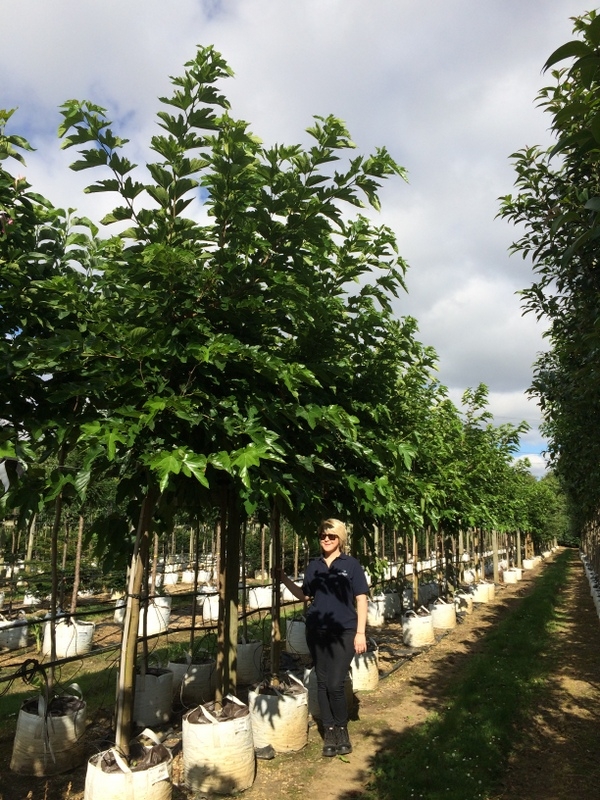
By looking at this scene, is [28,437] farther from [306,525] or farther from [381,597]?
[381,597]

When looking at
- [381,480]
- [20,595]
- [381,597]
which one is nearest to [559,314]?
[381,480]

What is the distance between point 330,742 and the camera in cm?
470

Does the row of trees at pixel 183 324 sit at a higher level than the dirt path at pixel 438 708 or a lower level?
higher

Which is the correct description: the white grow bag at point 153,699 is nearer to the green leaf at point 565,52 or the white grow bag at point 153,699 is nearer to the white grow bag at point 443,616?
the green leaf at point 565,52

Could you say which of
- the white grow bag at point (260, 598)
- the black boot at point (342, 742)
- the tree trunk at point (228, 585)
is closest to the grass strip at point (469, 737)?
the black boot at point (342, 742)

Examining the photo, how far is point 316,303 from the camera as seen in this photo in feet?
11.8

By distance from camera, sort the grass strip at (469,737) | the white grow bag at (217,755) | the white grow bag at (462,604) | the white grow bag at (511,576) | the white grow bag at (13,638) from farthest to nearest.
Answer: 1. the white grow bag at (511,576)
2. the white grow bag at (462,604)
3. the white grow bag at (13,638)
4. the grass strip at (469,737)
5. the white grow bag at (217,755)

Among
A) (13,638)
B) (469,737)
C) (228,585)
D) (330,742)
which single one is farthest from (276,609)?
(13,638)

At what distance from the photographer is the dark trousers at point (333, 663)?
4555 millimetres

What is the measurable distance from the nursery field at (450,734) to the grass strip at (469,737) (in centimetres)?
1

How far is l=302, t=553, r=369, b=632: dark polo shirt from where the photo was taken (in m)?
4.59

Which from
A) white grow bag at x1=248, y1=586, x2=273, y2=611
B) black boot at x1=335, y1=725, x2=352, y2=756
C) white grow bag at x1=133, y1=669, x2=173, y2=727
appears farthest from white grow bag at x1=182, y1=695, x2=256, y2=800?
white grow bag at x1=248, y1=586, x2=273, y2=611

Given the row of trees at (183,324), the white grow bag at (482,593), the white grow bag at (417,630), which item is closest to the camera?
the row of trees at (183,324)

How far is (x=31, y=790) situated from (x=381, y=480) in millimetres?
3496
